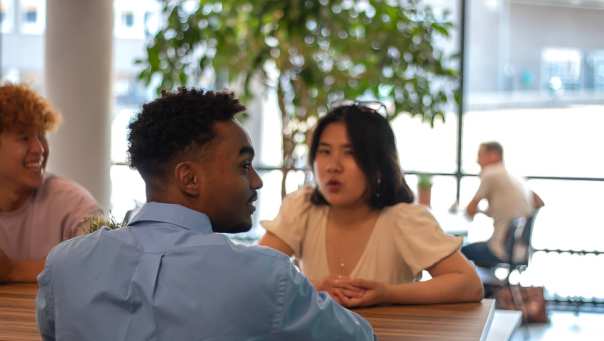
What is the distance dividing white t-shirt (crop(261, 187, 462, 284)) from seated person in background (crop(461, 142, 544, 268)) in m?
2.94

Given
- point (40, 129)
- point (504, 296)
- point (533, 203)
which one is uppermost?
point (40, 129)

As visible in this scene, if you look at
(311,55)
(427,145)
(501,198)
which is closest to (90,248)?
(311,55)

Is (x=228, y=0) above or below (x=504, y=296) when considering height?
above

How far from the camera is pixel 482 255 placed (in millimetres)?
5895

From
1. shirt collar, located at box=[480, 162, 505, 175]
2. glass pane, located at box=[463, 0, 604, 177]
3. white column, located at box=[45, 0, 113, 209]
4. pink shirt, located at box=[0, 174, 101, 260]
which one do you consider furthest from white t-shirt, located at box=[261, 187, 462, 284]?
glass pane, located at box=[463, 0, 604, 177]

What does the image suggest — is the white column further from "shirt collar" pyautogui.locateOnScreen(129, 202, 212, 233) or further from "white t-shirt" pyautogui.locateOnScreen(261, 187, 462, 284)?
"shirt collar" pyautogui.locateOnScreen(129, 202, 212, 233)

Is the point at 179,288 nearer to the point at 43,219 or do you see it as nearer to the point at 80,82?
the point at 43,219

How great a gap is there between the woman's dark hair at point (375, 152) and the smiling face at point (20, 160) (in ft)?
2.52

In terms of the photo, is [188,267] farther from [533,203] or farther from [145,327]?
[533,203]

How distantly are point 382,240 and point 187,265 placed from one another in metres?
1.30

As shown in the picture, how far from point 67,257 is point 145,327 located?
7.4 inches

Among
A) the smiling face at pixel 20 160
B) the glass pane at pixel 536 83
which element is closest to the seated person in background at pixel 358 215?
the smiling face at pixel 20 160

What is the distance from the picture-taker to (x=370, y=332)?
172cm

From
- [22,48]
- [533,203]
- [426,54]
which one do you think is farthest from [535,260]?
[22,48]
